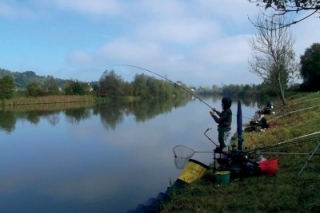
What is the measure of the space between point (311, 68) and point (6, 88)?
3947 centimetres

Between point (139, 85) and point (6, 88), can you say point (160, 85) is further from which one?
point (6, 88)

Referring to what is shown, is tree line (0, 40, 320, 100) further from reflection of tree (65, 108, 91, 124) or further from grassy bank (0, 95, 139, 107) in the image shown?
A: reflection of tree (65, 108, 91, 124)

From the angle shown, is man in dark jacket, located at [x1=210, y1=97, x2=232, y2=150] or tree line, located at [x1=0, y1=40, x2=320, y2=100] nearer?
man in dark jacket, located at [x1=210, y1=97, x2=232, y2=150]

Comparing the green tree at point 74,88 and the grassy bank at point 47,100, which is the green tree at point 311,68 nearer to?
the grassy bank at point 47,100

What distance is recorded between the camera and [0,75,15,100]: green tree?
44241mm

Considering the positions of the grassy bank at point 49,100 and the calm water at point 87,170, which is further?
the grassy bank at point 49,100

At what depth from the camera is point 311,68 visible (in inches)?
1549

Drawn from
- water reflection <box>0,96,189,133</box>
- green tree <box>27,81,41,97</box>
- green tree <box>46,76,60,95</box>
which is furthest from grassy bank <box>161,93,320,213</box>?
green tree <box>46,76,60,95</box>

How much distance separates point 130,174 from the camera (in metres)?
8.98

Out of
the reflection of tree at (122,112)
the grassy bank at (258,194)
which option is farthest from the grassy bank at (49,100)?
the grassy bank at (258,194)

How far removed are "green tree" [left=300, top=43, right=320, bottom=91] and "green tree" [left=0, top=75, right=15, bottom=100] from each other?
38.8 meters

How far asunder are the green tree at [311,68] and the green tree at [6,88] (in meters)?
38.8

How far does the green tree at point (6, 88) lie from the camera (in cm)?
4424

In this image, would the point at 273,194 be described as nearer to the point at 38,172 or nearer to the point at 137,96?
the point at 38,172
